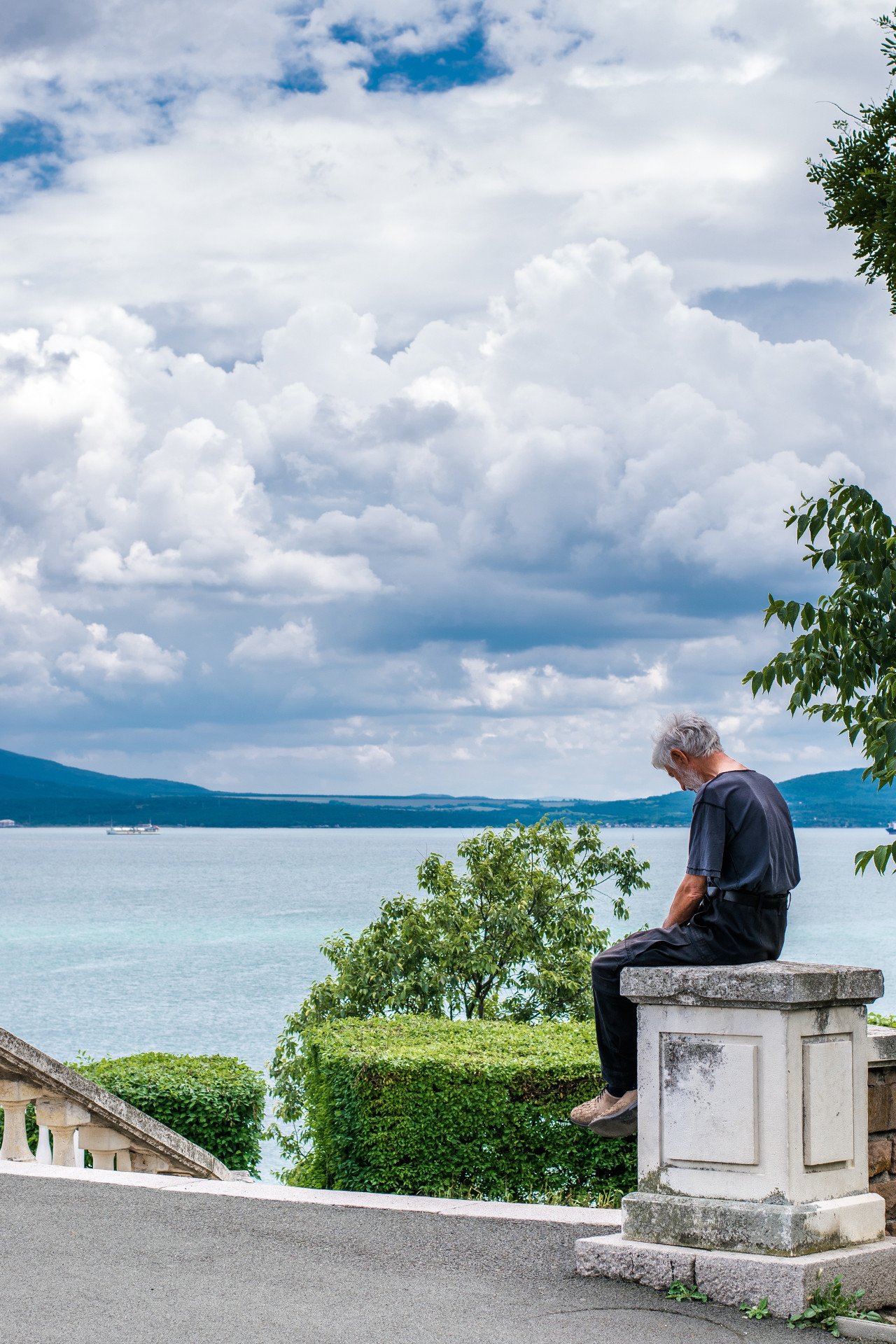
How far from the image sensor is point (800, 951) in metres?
67.8

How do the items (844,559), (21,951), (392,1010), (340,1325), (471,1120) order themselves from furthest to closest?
(21,951)
(392,1010)
(471,1120)
(844,559)
(340,1325)

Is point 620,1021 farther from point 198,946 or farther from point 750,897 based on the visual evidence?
point 198,946

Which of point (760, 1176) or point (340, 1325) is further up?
point (760, 1176)

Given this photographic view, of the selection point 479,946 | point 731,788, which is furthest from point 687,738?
point 479,946

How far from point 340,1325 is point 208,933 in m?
95.3

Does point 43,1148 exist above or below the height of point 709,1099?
below

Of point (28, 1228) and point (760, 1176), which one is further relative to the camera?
point (28, 1228)

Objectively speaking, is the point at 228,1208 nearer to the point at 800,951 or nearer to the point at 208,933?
the point at 800,951

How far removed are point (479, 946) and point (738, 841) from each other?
39.4ft

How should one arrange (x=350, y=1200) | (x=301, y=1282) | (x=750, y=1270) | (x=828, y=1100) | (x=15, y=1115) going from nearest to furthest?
(x=750, y=1270)
(x=828, y=1100)
(x=301, y=1282)
(x=350, y=1200)
(x=15, y=1115)

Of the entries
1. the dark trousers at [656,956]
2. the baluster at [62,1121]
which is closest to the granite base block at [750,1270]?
the dark trousers at [656,956]

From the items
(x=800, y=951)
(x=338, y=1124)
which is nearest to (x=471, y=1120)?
(x=338, y=1124)

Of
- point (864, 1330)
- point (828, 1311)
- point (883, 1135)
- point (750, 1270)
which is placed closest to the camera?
point (864, 1330)

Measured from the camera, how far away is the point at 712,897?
577 cm
